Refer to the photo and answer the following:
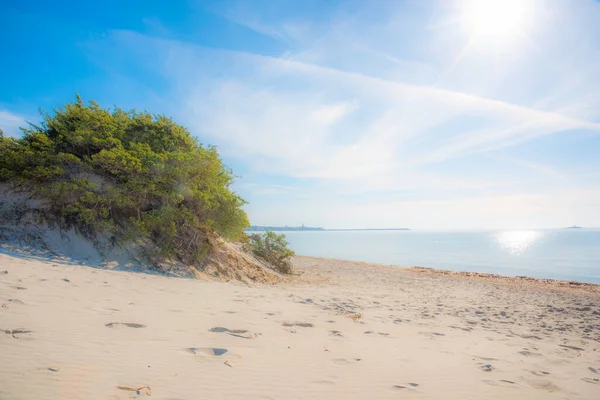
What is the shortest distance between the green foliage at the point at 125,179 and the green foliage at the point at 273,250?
4107 millimetres

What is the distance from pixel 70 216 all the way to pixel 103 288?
4695 mm

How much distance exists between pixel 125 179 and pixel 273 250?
7.48 meters

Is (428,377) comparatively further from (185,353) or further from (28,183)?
(28,183)

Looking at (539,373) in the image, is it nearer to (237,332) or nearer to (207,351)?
(237,332)

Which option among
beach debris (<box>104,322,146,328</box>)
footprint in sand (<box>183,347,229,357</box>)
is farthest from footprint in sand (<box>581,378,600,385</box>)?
beach debris (<box>104,322,146,328</box>)

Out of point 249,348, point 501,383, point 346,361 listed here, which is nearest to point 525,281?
point 501,383

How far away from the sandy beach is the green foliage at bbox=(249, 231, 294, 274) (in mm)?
7562

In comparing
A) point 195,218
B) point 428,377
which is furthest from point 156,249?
point 428,377

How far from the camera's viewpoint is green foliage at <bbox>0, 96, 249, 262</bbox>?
30.6ft

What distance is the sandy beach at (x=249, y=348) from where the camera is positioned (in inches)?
107

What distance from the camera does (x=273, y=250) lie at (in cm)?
1518

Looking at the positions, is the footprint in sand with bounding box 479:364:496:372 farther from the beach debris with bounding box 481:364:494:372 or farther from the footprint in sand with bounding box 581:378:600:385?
the footprint in sand with bounding box 581:378:600:385

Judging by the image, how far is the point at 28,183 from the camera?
9.52 meters

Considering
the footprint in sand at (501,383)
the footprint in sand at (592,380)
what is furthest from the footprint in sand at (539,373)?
the footprint in sand at (501,383)
